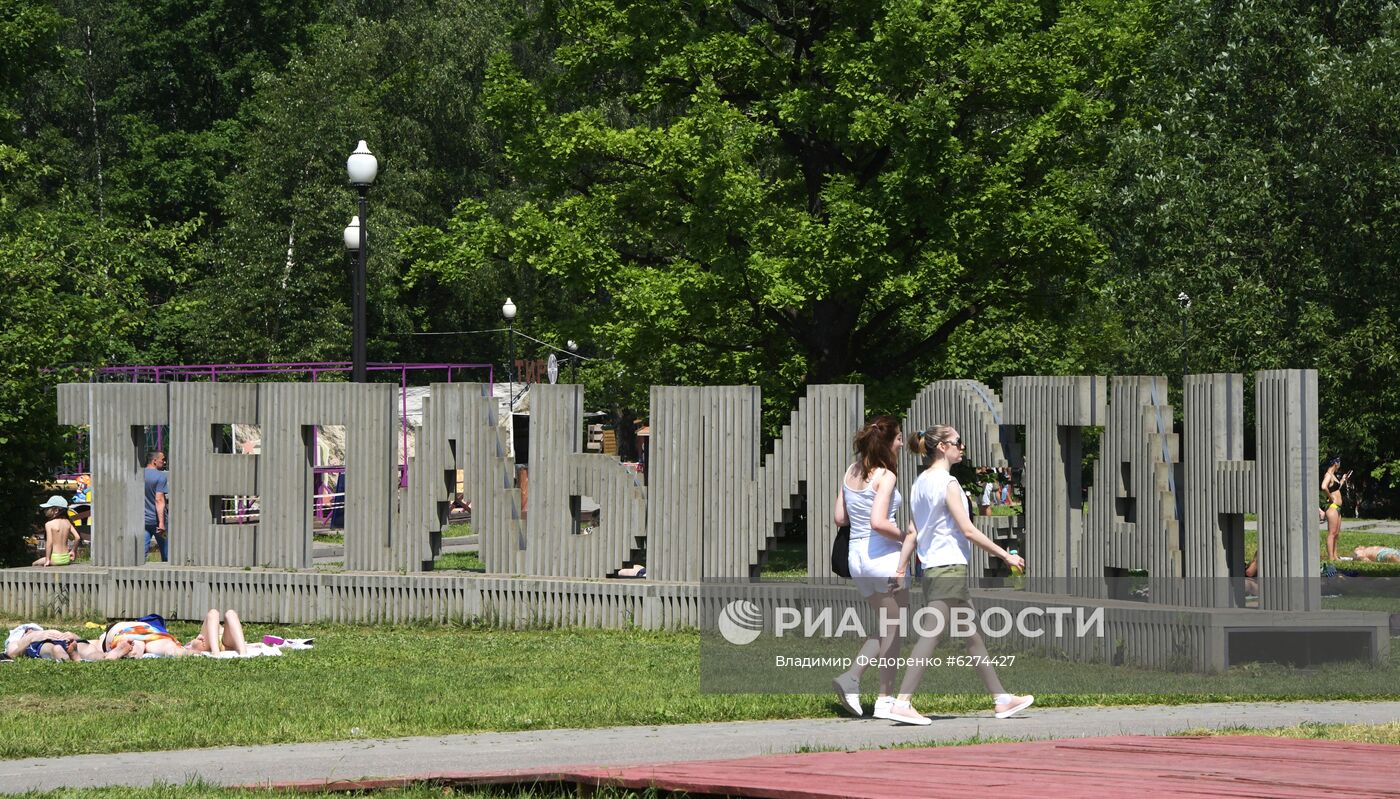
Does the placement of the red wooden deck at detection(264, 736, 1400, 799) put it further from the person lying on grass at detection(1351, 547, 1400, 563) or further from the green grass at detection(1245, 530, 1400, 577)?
the person lying on grass at detection(1351, 547, 1400, 563)

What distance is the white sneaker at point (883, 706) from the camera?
10.9 metres

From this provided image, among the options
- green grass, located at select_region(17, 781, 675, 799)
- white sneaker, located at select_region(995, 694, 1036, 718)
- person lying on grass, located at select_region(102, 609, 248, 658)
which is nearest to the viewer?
green grass, located at select_region(17, 781, 675, 799)

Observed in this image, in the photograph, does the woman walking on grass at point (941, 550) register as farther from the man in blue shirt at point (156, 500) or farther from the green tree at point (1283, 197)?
the man in blue shirt at point (156, 500)

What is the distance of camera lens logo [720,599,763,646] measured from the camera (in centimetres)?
1656

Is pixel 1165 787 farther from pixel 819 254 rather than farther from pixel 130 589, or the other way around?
pixel 819 254

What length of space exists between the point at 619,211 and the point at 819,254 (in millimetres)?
3695

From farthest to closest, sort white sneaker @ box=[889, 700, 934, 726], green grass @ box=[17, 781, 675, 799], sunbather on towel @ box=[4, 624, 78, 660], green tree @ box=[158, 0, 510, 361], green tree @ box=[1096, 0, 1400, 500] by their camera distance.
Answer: green tree @ box=[158, 0, 510, 361] → green tree @ box=[1096, 0, 1400, 500] → sunbather on towel @ box=[4, 624, 78, 660] → white sneaker @ box=[889, 700, 934, 726] → green grass @ box=[17, 781, 675, 799]

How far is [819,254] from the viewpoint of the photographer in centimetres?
2550

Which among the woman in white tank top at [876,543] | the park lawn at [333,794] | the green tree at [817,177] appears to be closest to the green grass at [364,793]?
the park lawn at [333,794]

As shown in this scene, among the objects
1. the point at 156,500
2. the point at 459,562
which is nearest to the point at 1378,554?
the point at 459,562

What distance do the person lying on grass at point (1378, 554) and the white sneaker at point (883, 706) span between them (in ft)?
65.4

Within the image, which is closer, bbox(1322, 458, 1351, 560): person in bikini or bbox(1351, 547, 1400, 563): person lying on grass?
bbox(1351, 547, 1400, 563): person lying on grass

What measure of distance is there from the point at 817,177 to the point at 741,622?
42.4 feet

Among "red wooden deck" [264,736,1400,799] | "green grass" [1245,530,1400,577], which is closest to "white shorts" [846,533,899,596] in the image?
"red wooden deck" [264,736,1400,799]
